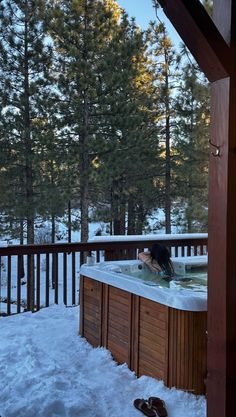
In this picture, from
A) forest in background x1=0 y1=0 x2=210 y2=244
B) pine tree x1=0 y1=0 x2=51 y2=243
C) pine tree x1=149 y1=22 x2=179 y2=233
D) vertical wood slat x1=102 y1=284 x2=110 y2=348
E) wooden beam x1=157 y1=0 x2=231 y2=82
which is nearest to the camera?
wooden beam x1=157 y1=0 x2=231 y2=82

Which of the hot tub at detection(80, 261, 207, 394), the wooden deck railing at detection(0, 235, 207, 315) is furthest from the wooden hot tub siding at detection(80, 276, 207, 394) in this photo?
the wooden deck railing at detection(0, 235, 207, 315)

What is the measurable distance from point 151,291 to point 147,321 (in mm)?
238

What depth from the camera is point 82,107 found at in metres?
9.27

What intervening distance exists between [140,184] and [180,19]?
9.41m

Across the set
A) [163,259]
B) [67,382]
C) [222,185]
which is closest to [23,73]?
[163,259]

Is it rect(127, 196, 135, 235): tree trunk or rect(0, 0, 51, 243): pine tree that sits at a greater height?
rect(0, 0, 51, 243): pine tree

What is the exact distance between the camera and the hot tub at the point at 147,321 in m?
2.57

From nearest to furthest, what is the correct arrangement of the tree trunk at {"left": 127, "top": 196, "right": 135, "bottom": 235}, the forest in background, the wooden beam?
the wooden beam → the forest in background → the tree trunk at {"left": 127, "top": 196, "right": 135, "bottom": 235}

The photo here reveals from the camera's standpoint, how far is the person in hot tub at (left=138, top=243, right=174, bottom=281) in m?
3.90

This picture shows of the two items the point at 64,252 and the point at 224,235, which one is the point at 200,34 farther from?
the point at 64,252

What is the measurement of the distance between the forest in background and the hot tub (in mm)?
5916

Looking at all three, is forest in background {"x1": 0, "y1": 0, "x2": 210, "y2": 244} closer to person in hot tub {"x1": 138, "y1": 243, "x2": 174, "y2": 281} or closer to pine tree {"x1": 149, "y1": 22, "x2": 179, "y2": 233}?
pine tree {"x1": 149, "y1": 22, "x2": 179, "y2": 233}

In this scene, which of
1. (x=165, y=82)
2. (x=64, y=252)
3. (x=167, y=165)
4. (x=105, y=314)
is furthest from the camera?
(x=167, y=165)

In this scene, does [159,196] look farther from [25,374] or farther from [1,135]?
[25,374]
